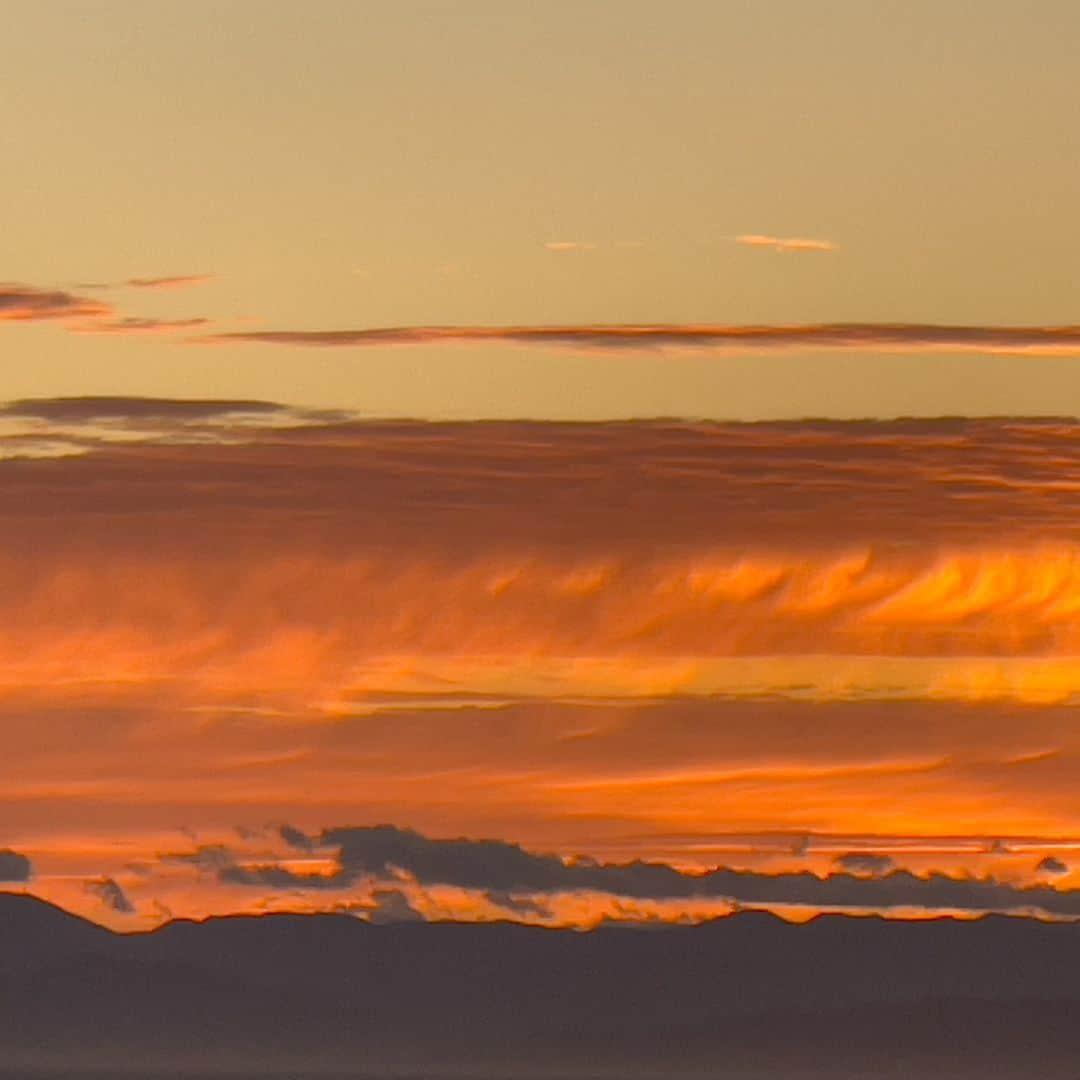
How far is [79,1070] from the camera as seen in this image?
19075 centimetres

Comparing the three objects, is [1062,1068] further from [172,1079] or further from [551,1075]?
[172,1079]

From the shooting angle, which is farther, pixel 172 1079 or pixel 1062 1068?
pixel 172 1079

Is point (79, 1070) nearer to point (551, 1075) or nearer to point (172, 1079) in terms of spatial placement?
point (172, 1079)

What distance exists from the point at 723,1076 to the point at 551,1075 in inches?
582

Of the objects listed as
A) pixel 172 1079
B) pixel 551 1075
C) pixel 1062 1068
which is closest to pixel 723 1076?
pixel 551 1075

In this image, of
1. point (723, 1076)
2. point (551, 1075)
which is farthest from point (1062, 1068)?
point (551, 1075)

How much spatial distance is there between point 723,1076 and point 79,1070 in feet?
178

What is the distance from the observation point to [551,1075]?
7844 inches

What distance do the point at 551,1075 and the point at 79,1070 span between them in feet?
131

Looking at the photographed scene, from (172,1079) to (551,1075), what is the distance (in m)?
32.7

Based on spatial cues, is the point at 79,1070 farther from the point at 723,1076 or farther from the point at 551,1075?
the point at 723,1076

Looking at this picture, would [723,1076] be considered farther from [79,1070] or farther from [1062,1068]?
[79,1070]

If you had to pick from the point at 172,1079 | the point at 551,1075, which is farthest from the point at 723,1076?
the point at 172,1079

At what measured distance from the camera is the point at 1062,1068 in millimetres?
187500
